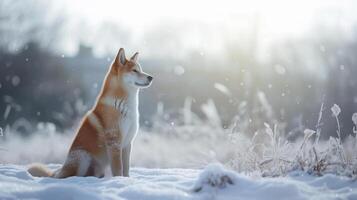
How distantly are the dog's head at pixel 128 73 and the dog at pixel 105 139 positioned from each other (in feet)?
0.35

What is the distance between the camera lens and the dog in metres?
5.19

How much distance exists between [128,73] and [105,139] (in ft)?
2.97

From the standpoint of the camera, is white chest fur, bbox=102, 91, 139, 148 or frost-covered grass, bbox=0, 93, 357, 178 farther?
white chest fur, bbox=102, 91, 139, 148

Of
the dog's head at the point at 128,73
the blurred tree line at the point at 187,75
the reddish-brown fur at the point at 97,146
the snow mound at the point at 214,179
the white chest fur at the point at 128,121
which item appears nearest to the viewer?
the snow mound at the point at 214,179

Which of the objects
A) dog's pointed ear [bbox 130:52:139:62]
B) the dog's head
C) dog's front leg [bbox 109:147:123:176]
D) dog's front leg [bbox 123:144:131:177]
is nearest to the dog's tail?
dog's front leg [bbox 109:147:123:176]

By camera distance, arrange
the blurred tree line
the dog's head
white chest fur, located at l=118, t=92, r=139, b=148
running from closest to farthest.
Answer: white chest fur, located at l=118, t=92, r=139, b=148 < the dog's head < the blurred tree line

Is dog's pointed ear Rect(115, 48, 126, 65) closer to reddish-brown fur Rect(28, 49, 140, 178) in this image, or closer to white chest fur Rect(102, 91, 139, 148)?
white chest fur Rect(102, 91, 139, 148)

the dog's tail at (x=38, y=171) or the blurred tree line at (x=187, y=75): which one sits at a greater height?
the blurred tree line at (x=187, y=75)

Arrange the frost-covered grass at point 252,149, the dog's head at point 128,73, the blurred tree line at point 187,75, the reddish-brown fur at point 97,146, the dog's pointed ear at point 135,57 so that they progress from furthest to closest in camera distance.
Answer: the blurred tree line at point 187,75
the dog's pointed ear at point 135,57
the dog's head at point 128,73
the reddish-brown fur at point 97,146
the frost-covered grass at point 252,149

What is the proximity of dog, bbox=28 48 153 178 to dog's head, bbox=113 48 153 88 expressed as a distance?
0.35ft

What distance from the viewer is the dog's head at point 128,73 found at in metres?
5.70

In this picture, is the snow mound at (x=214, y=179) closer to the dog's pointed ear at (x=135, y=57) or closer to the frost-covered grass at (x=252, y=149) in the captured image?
the frost-covered grass at (x=252, y=149)

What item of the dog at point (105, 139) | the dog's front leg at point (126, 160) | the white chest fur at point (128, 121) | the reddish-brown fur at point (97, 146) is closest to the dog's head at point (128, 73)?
the dog at point (105, 139)

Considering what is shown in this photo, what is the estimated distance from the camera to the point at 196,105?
58.7 feet
